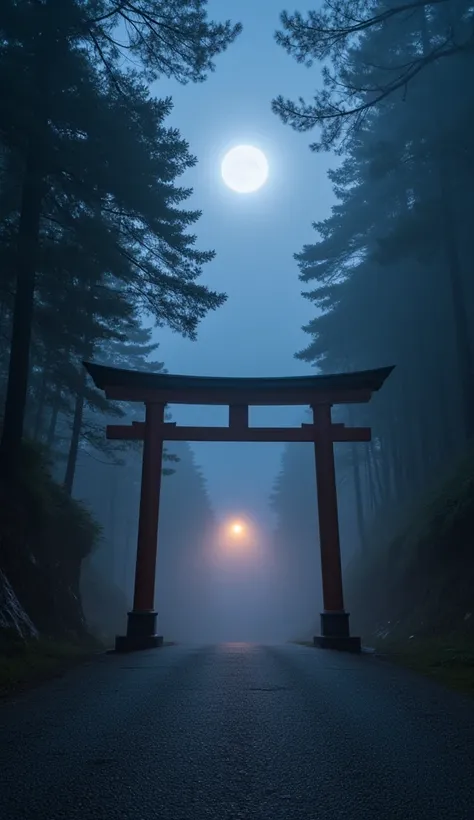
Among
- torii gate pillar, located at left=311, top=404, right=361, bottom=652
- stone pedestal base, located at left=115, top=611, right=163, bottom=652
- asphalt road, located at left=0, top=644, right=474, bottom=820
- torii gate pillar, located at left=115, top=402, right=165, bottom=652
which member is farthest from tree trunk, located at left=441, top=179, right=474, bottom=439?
asphalt road, located at left=0, top=644, right=474, bottom=820

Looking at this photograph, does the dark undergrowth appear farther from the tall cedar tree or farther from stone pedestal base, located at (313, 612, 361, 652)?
the tall cedar tree

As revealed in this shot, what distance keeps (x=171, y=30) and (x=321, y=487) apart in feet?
35.7

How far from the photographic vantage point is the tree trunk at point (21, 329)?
10305mm

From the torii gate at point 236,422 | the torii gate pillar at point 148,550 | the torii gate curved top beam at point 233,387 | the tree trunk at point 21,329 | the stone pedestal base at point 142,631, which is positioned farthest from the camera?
the torii gate curved top beam at point 233,387

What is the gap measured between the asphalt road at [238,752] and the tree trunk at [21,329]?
20.5ft

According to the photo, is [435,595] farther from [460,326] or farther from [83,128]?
[83,128]

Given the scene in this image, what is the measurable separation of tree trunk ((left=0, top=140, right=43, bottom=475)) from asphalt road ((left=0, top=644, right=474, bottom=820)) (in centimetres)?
624

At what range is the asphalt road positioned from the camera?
2.25 meters

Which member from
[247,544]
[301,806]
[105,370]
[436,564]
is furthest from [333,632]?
[247,544]

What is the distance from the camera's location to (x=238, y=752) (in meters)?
2.99

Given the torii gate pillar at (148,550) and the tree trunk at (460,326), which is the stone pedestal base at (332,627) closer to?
the torii gate pillar at (148,550)

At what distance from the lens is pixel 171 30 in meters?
10.7

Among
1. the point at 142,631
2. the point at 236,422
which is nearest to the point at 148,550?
the point at 142,631

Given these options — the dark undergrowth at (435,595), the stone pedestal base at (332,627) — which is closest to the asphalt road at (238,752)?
the dark undergrowth at (435,595)
